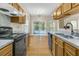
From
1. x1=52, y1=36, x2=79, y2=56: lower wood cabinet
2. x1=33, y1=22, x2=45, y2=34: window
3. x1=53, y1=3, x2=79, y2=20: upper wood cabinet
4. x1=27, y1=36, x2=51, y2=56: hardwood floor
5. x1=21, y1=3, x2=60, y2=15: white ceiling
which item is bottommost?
x1=27, y1=36, x2=51, y2=56: hardwood floor

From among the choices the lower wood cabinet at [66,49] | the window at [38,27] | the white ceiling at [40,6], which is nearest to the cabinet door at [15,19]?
the white ceiling at [40,6]

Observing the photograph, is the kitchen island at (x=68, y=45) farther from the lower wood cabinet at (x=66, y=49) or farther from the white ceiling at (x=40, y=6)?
the white ceiling at (x=40, y=6)

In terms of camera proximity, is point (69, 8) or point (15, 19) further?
point (15, 19)

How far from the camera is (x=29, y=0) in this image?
991 millimetres

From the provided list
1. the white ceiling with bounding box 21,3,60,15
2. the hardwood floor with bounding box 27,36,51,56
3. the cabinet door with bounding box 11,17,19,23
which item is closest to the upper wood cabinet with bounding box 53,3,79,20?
the hardwood floor with bounding box 27,36,51,56

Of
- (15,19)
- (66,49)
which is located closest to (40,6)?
(15,19)

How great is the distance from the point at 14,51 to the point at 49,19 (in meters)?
9.27

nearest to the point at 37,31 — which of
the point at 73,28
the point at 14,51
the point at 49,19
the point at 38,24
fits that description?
the point at 38,24

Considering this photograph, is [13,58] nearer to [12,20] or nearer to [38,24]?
[12,20]

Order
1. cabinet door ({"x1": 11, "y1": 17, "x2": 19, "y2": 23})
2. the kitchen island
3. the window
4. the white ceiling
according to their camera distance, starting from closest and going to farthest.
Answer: the kitchen island
cabinet door ({"x1": 11, "y1": 17, "x2": 19, "y2": 23})
the white ceiling
the window

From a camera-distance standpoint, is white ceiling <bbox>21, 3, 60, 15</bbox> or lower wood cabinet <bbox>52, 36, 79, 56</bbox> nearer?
lower wood cabinet <bbox>52, 36, 79, 56</bbox>

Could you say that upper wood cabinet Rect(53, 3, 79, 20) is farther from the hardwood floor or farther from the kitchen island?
the hardwood floor

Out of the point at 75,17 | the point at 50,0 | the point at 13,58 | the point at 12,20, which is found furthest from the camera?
the point at 12,20

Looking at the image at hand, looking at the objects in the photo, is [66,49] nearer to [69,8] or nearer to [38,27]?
[69,8]
